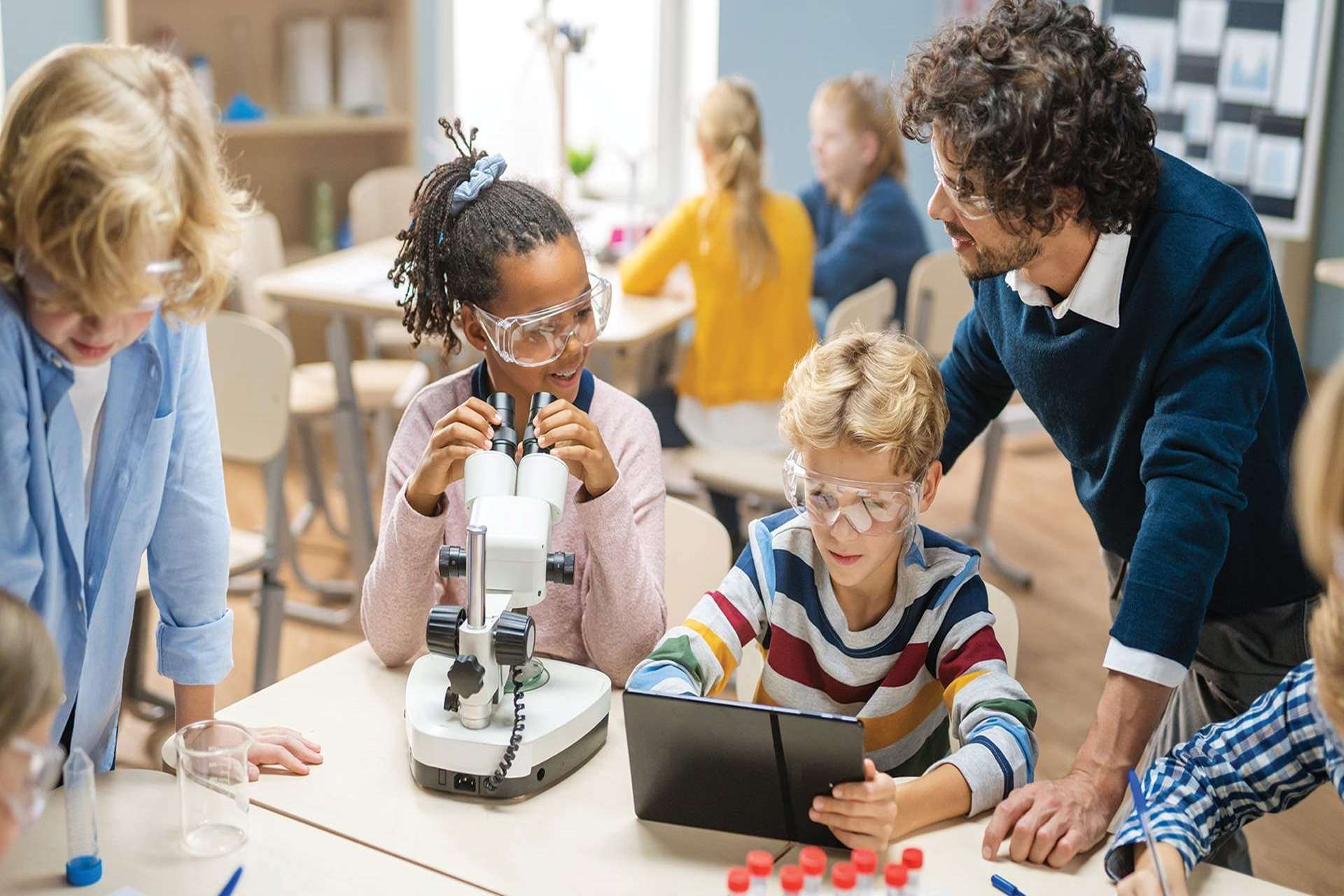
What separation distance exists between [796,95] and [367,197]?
1972 millimetres

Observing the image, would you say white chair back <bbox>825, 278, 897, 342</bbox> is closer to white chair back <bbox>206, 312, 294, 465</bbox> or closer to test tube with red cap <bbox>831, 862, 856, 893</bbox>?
white chair back <bbox>206, 312, 294, 465</bbox>

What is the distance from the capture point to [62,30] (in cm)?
416

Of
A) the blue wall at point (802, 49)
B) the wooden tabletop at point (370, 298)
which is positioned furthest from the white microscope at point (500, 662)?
the blue wall at point (802, 49)

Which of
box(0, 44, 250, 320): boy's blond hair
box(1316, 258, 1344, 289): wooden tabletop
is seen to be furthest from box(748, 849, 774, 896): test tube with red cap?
box(1316, 258, 1344, 289): wooden tabletop

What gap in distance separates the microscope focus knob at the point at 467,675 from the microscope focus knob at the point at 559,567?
11 cm

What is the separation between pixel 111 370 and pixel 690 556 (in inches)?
36.2

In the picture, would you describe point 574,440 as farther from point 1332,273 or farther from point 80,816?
point 1332,273

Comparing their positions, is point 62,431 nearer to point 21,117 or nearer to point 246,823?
point 21,117

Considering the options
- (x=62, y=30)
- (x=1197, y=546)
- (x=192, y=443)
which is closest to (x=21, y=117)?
(x=192, y=443)

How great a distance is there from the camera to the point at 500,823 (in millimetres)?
1415

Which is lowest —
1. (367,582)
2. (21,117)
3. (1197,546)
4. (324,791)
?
(324,791)

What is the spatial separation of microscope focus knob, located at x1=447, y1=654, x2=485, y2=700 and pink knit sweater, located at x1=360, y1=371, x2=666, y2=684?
7.7 inches

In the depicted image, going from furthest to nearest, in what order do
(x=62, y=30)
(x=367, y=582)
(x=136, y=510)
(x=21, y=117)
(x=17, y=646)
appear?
(x=62, y=30), (x=367, y=582), (x=136, y=510), (x=21, y=117), (x=17, y=646)

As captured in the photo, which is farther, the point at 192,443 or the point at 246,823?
the point at 192,443
